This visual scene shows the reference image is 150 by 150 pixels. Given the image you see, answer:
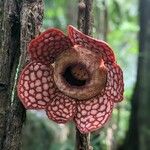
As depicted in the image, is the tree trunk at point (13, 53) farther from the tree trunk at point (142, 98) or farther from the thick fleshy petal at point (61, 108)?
the tree trunk at point (142, 98)

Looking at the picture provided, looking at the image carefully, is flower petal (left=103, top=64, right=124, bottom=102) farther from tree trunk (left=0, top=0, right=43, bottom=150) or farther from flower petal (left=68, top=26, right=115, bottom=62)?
tree trunk (left=0, top=0, right=43, bottom=150)

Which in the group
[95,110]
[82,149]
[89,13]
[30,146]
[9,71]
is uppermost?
[89,13]

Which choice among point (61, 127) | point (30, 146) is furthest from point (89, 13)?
point (61, 127)

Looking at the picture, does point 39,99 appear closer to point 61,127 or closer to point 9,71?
point 9,71

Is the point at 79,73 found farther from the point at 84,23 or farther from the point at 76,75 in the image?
the point at 84,23

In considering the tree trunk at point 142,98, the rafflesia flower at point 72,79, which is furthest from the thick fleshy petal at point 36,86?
the tree trunk at point 142,98

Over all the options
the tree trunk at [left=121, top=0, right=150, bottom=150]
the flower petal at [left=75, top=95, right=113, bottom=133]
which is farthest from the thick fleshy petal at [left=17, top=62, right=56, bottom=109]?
the tree trunk at [left=121, top=0, right=150, bottom=150]

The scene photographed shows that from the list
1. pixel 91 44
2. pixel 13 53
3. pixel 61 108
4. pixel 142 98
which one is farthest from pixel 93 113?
pixel 142 98
